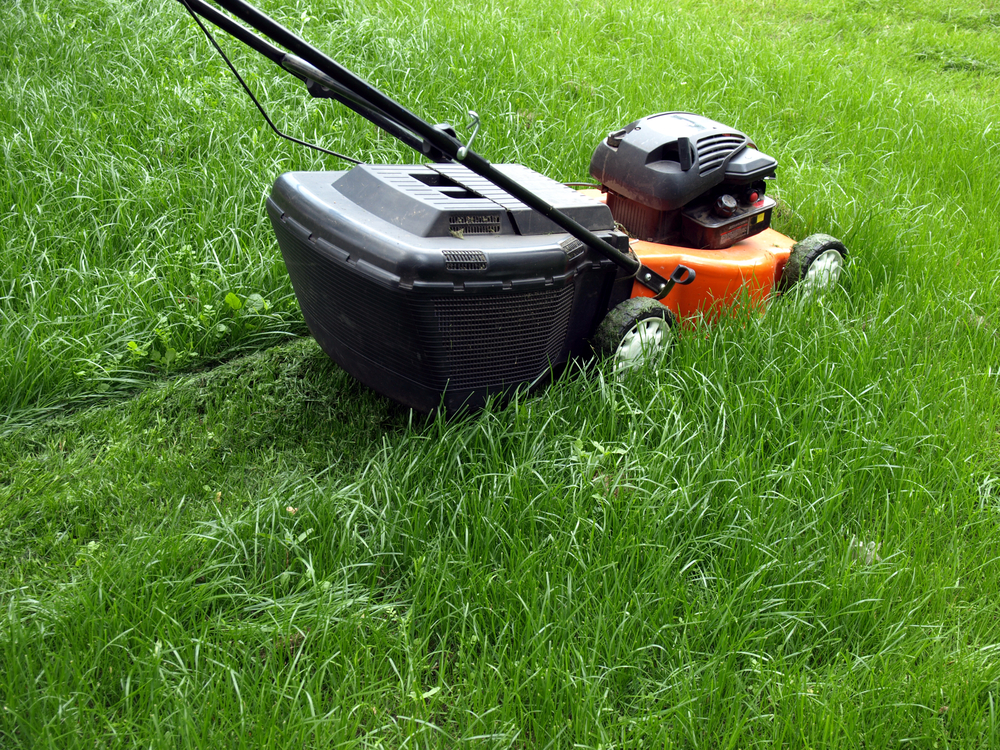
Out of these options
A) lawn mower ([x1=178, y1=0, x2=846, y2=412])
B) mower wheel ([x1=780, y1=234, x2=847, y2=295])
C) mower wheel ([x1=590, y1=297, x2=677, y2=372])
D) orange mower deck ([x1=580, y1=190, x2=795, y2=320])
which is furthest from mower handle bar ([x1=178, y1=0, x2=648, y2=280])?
mower wheel ([x1=780, y1=234, x2=847, y2=295])

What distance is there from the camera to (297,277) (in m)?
2.19

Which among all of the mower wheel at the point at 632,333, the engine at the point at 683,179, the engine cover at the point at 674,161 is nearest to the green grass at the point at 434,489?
the mower wheel at the point at 632,333

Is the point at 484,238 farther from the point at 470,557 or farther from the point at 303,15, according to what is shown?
the point at 303,15

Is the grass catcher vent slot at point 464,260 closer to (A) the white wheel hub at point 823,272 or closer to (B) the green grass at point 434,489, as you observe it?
(B) the green grass at point 434,489

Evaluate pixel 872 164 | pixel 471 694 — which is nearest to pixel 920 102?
pixel 872 164

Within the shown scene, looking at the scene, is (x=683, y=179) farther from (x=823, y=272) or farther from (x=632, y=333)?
(x=823, y=272)

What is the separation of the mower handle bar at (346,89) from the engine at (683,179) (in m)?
0.63

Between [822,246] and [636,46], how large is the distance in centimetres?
267

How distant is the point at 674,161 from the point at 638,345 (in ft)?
→ 2.06

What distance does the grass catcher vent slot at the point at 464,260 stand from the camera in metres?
1.83

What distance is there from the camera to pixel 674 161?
262 cm

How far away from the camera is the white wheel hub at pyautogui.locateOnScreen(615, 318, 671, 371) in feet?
7.96

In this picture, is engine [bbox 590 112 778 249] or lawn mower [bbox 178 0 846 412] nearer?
lawn mower [bbox 178 0 846 412]

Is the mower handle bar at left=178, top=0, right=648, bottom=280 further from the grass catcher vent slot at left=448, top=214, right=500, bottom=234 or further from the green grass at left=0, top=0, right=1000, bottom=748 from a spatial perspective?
the green grass at left=0, top=0, right=1000, bottom=748
